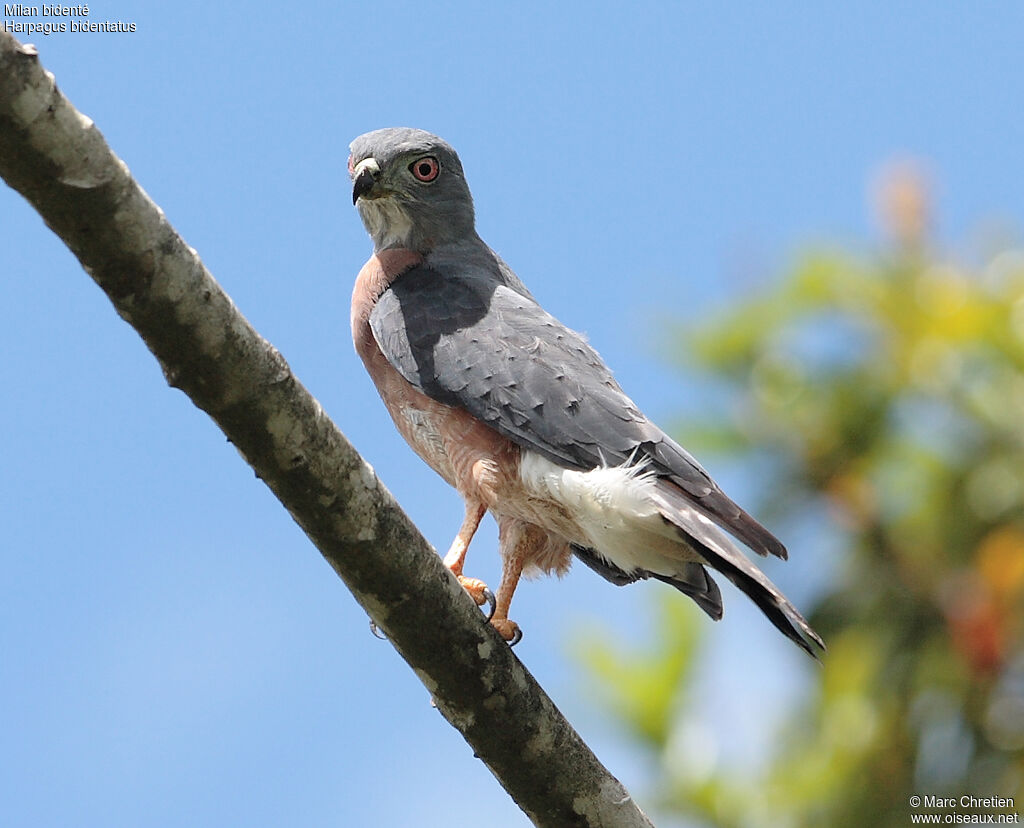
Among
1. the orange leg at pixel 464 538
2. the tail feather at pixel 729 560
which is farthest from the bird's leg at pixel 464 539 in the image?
the tail feather at pixel 729 560

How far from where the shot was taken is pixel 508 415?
523 centimetres

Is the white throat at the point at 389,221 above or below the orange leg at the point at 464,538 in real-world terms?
above

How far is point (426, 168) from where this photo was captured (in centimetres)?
626

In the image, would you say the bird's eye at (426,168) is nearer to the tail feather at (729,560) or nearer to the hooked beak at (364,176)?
the hooked beak at (364,176)

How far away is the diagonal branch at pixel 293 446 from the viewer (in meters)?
3.38

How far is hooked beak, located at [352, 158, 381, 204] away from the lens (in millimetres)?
6008

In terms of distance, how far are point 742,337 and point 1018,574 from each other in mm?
962

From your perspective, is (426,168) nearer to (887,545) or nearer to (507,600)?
(507,600)

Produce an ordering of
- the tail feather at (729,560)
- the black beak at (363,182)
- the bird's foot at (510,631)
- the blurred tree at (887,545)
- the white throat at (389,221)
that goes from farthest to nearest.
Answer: the white throat at (389,221) → the black beak at (363,182) → the bird's foot at (510,631) → the tail feather at (729,560) → the blurred tree at (887,545)

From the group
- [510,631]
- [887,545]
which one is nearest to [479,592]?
[510,631]

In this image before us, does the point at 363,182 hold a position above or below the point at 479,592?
above

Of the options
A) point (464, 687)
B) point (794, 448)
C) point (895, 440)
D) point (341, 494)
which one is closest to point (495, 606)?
point (464, 687)

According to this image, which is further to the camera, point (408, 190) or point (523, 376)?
point (408, 190)

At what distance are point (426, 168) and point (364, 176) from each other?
37cm
